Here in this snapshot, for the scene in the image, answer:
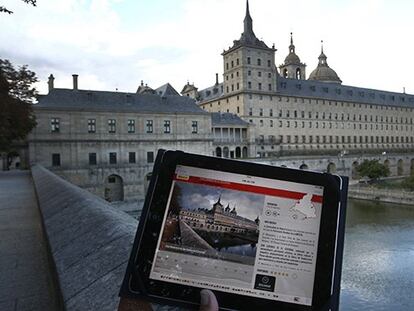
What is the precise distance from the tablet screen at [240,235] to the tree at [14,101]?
19354mm

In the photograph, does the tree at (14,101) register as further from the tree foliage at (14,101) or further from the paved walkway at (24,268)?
the paved walkway at (24,268)

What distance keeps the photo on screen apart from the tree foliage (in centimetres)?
1934

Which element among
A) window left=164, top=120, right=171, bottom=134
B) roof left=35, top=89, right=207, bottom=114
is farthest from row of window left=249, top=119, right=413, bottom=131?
window left=164, top=120, right=171, bottom=134

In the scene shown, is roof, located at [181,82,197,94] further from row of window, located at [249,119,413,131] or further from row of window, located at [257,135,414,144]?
row of window, located at [257,135,414,144]

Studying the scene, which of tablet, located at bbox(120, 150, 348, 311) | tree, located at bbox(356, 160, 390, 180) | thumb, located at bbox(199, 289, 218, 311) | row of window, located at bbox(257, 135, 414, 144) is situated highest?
row of window, located at bbox(257, 135, 414, 144)

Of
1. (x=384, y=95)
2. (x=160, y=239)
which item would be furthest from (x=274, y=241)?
(x=384, y=95)

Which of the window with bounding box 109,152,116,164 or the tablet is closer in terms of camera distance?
the tablet

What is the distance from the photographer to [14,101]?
22656mm

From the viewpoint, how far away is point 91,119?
40.0m

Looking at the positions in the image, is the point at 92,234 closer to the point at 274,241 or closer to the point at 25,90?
the point at 274,241

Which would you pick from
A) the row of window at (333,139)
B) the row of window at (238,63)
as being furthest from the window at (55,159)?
the row of window at (238,63)

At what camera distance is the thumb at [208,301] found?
4.67ft

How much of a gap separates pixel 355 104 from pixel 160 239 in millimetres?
86478

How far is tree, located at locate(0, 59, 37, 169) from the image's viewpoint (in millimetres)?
19984
